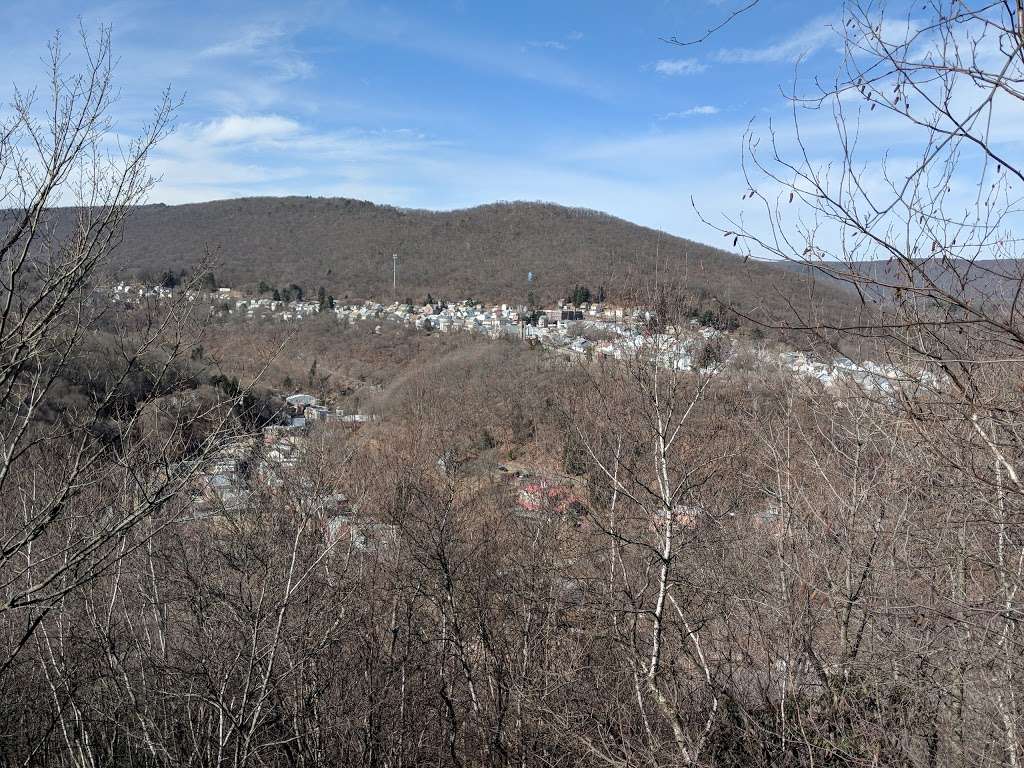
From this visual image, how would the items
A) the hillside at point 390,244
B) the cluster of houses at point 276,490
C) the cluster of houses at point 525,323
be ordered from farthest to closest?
the hillside at point 390,244
the cluster of houses at point 276,490
the cluster of houses at point 525,323

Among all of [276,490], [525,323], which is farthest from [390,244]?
[276,490]

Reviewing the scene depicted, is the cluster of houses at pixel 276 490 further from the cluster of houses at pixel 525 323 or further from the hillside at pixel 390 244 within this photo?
the hillside at pixel 390 244

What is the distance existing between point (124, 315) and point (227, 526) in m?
4.48

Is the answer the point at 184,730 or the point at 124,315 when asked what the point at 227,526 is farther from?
the point at 124,315

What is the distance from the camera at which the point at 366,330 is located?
43.5 meters

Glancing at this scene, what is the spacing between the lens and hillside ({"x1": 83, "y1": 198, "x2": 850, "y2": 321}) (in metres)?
57.6

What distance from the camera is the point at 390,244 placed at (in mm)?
72000

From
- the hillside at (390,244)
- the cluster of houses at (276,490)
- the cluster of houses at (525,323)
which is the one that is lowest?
the cluster of houses at (276,490)

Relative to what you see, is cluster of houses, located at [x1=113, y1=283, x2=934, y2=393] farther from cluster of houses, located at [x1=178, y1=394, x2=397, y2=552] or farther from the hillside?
the hillside

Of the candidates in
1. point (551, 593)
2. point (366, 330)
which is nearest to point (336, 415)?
point (551, 593)

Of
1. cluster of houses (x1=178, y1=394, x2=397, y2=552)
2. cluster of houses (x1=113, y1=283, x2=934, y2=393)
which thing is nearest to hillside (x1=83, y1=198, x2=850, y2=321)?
cluster of houses (x1=113, y1=283, x2=934, y2=393)

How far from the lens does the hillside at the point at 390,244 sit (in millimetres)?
57594

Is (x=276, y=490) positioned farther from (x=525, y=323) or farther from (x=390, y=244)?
(x=390, y=244)

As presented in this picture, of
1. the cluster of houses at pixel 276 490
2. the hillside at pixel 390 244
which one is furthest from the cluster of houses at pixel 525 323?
the hillside at pixel 390 244
